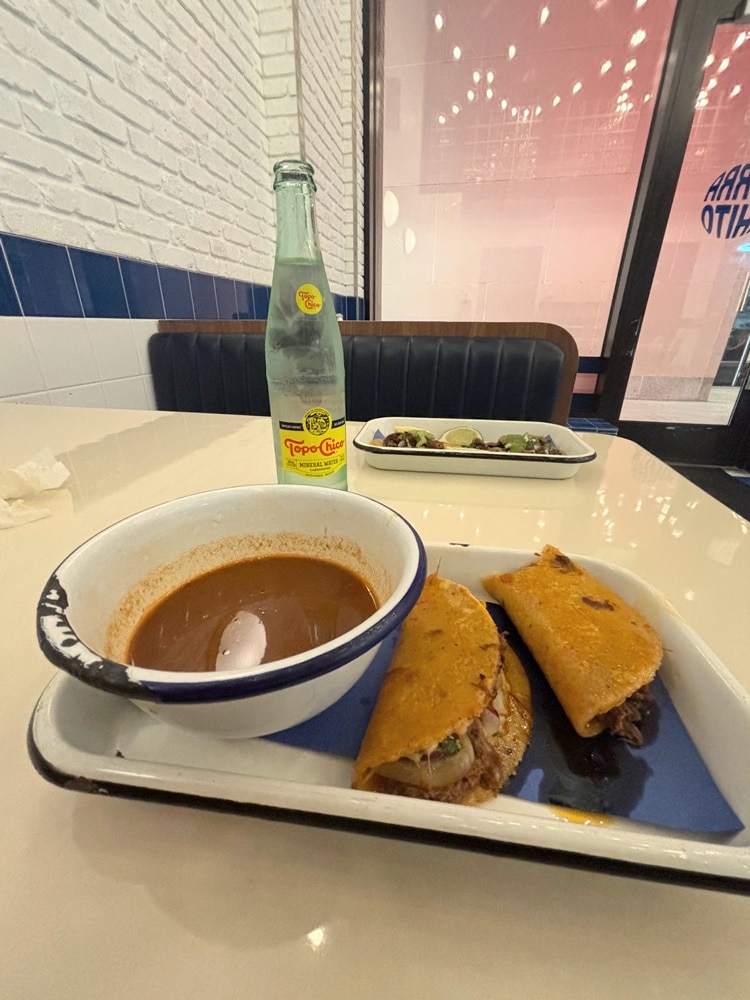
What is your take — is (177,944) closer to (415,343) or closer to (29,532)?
(29,532)

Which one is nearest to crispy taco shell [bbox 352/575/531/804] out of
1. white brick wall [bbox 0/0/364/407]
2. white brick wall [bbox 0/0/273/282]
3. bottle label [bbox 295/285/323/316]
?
bottle label [bbox 295/285/323/316]

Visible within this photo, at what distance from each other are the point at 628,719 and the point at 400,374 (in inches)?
61.3

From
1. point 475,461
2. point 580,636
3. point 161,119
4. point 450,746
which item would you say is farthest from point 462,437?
point 161,119

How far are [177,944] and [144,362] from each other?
5.88 ft

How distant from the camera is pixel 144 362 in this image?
1.67 metres

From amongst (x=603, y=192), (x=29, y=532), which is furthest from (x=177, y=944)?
(x=603, y=192)

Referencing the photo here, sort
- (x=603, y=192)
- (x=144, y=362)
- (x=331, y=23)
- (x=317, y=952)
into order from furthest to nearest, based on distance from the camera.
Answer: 1. (x=603, y=192)
2. (x=331, y=23)
3. (x=144, y=362)
4. (x=317, y=952)

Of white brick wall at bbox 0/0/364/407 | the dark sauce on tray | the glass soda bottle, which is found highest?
white brick wall at bbox 0/0/364/407

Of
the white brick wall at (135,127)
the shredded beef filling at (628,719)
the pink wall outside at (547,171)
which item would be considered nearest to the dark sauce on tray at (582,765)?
→ the shredded beef filling at (628,719)

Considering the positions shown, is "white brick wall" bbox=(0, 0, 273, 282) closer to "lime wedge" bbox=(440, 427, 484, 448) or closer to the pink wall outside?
"lime wedge" bbox=(440, 427, 484, 448)

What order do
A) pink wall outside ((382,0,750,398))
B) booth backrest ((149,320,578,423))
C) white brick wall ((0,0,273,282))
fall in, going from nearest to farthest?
1. white brick wall ((0,0,273,282))
2. booth backrest ((149,320,578,423))
3. pink wall outside ((382,0,750,398))

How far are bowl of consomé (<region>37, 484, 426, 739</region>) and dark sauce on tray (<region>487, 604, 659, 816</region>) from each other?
125 millimetres

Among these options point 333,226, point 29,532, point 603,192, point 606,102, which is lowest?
point 29,532

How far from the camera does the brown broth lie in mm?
311
